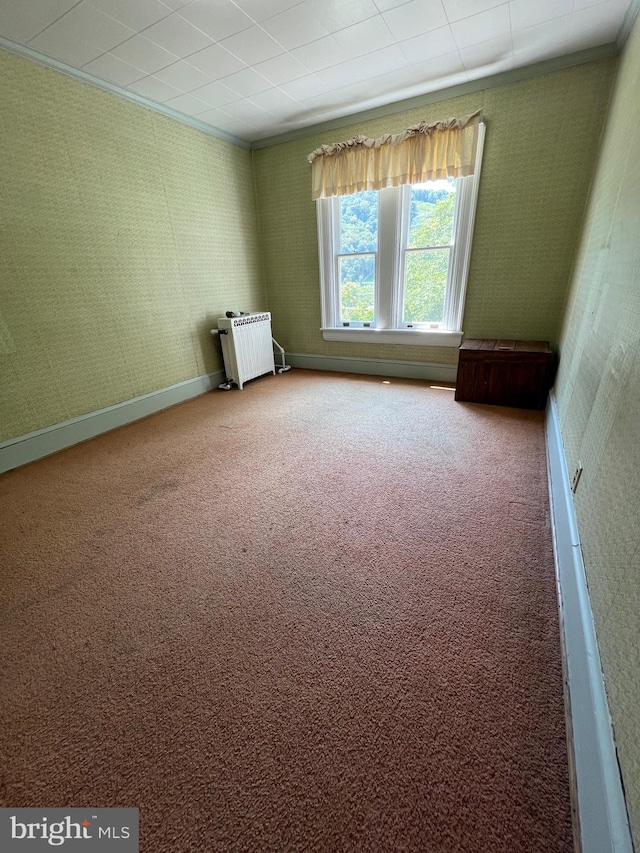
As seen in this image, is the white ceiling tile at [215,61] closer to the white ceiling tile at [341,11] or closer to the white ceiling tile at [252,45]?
the white ceiling tile at [252,45]

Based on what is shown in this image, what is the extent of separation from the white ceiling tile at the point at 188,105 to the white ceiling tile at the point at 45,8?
1099 mm

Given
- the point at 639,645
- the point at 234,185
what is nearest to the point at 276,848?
the point at 639,645

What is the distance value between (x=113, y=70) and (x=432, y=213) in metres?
2.81

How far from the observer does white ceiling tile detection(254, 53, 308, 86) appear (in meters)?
2.47

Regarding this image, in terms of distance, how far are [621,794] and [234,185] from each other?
496 centimetres

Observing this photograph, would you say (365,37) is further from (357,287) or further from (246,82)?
(357,287)

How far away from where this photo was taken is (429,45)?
7.84 feet

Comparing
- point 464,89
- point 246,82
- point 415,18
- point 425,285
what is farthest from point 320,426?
point 464,89

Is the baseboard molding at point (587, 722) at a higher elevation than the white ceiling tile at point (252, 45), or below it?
below

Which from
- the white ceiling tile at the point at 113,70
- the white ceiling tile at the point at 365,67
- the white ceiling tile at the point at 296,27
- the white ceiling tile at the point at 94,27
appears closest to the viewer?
the white ceiling tile at the point at 94,27

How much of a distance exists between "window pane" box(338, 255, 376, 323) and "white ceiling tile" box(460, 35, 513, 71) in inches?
63.1

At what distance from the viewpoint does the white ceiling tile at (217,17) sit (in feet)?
6.38

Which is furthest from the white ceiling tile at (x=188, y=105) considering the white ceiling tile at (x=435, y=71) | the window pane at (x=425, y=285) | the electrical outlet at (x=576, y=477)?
the electrical outlet at (x=576, y=477)

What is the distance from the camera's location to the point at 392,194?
350 cm
